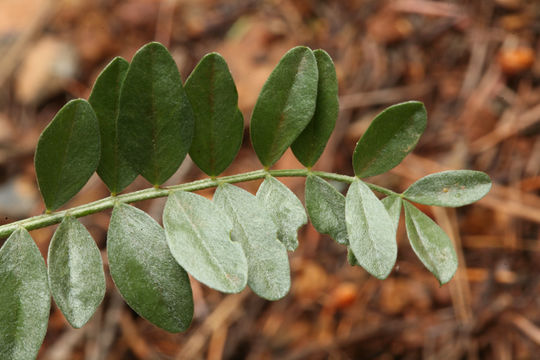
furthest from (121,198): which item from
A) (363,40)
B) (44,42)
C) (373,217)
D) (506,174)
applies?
(44,42)

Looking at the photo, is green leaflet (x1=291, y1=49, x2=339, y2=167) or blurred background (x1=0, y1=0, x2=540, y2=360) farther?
blurred background (x1=0, y1=0, x2=540, y2=360)

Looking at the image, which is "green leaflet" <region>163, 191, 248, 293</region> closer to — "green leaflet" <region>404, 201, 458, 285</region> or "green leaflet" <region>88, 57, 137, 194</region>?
"green leaflet" <region>88, 57, 137, 194</region>

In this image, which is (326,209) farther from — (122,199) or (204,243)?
(122,199)

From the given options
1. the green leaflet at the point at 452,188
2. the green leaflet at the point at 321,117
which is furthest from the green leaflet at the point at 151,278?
the green leaflet at the point at 452,188

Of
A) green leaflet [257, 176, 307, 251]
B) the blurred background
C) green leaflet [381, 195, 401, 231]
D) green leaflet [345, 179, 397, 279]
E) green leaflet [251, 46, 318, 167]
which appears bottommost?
the blurred background

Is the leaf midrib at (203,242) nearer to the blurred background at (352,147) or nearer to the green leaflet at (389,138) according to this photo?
the green leaflet at (389,138)

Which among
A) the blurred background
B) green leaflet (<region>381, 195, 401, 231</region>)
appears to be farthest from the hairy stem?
the blurred background

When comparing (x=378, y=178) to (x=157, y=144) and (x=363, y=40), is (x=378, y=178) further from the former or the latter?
(x=157, y=144)
